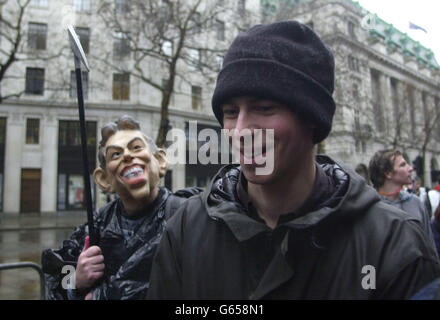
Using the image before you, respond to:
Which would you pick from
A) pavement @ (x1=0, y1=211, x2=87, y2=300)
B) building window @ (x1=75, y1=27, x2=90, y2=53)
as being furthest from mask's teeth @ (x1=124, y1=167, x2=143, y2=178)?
building window @ (x1=75, y1=27, x2=90, y2=53)

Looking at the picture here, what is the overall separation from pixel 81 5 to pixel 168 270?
76.6ft

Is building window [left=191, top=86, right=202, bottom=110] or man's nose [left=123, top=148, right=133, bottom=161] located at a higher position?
building window [left=191, top=86, right=202, bottom=110]

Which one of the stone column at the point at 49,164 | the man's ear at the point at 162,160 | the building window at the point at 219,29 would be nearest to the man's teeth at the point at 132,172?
the man's ear at the point at 162,160

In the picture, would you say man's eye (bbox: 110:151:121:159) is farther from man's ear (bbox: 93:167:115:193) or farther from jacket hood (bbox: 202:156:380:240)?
jacket hood (bbox: 202:156:380:240)

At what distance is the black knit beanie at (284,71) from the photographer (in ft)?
4.49

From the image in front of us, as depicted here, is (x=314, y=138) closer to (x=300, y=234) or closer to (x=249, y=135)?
(x=249, y=135)

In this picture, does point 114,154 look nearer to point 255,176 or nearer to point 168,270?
point 168,270

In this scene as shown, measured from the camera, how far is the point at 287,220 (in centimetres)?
135

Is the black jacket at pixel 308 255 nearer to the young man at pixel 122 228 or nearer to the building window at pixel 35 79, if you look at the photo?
the young man at pixel 122 228

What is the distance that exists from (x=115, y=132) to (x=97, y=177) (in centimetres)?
35

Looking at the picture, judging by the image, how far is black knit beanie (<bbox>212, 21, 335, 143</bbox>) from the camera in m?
1.37

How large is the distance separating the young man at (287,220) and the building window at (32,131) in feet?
82.8
